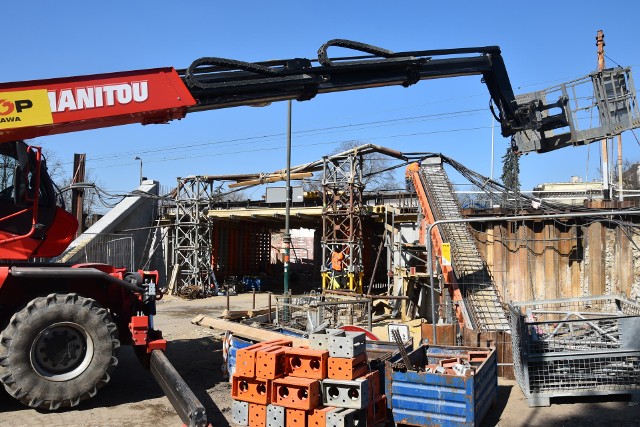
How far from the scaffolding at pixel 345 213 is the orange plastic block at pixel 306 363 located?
16593mm

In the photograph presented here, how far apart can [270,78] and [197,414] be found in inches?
195

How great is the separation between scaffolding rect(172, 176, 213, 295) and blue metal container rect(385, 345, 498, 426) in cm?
2039

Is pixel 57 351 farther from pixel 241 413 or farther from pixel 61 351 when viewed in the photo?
pixel 241 413

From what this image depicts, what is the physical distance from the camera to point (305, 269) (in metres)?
43.3

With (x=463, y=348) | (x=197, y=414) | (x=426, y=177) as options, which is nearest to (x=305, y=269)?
(x=426, y=177)

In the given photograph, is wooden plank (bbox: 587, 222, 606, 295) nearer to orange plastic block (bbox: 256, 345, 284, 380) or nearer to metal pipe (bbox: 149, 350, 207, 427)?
orange plastic block (bbox: 256, 345, 284, 380)

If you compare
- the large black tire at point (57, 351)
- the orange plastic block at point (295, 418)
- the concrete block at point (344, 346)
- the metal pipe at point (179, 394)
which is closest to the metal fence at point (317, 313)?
the metal pipe at point (179, 394)

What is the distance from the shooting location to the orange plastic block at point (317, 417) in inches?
234

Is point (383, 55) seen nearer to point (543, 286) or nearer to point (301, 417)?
point (301, 417)

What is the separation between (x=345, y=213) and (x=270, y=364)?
17.4 meters

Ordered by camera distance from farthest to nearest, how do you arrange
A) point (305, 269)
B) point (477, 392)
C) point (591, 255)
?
point (305, 269)
point (591, 255)
point (477, 392)

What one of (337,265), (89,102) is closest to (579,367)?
(89,102)

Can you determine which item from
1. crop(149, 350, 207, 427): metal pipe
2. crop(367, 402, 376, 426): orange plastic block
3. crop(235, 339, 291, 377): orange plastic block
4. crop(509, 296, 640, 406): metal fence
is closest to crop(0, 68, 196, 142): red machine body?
crop(149, 350, 207, 427): metal pipe

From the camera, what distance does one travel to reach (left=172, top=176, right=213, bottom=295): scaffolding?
2670 cm
